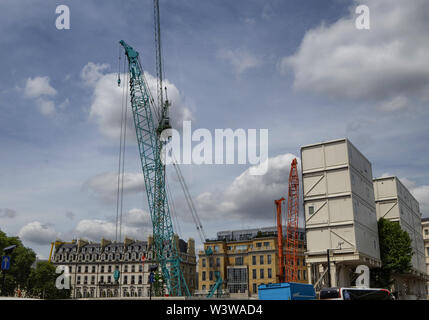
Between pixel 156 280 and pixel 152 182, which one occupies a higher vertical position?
pixel 152 182

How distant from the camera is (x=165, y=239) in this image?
78.3 m

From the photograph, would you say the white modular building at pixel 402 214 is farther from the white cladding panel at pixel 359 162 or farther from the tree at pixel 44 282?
the tree at pixel 44 282

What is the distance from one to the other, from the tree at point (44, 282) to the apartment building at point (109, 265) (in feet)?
80.4

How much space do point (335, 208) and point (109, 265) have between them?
329 ft

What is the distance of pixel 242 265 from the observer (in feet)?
371

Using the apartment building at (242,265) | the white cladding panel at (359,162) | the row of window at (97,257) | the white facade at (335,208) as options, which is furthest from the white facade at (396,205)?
the row of window at (97,257)

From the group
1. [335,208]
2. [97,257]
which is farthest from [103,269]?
[335,208]

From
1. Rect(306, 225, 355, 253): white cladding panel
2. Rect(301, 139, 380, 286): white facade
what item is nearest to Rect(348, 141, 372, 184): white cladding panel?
Rect(301, 139, 380, 286): white facade

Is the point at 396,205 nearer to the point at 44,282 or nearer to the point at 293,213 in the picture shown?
the point at 293,213

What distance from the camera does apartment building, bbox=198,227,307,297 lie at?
106062 mm

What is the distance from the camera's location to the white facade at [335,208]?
46562mm
